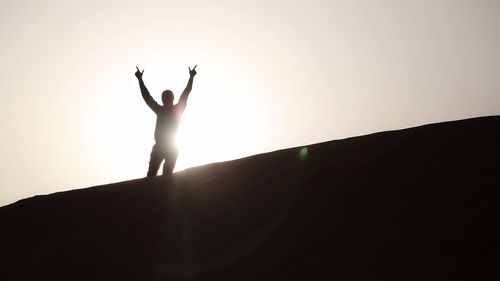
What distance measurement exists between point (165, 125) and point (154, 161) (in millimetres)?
504

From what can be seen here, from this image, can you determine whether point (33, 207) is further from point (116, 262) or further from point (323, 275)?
point (323, 275)

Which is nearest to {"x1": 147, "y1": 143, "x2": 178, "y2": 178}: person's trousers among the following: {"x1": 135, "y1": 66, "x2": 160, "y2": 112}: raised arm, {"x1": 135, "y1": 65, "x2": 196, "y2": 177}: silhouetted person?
{"x1": 135, "y1": 65, "x2": 196, "y2": 177}: silhouetted person

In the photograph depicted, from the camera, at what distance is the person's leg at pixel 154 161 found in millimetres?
7461

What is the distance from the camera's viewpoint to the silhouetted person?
741 centimetres

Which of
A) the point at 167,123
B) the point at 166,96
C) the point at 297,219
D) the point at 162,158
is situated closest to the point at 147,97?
the point at 166,96

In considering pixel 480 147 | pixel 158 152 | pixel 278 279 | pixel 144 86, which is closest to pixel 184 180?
pixel 158 152

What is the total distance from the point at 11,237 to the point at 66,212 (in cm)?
62

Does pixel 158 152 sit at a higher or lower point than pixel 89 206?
higher

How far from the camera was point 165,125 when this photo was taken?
7.41 metres

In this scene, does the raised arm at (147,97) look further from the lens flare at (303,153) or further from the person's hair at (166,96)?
the lens flare at (303,153)

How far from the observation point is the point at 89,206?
6352mm

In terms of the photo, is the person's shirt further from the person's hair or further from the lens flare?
the lens flare

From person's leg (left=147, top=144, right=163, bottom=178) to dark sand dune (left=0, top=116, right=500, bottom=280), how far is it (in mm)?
735

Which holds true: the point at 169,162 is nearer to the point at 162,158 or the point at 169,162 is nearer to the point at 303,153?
the point at 162,158
